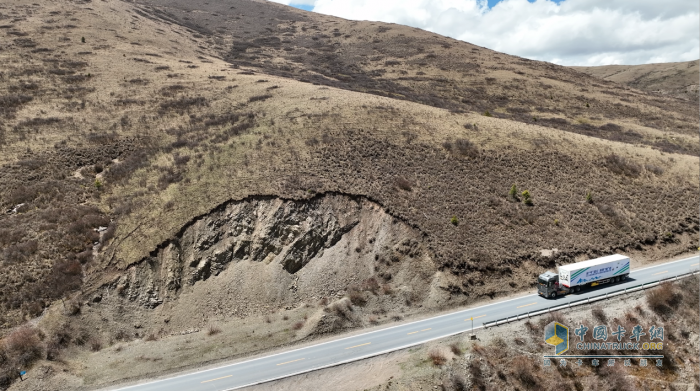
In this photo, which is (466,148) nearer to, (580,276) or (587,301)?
(580,276)

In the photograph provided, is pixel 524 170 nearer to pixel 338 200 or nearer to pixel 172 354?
pixel 338 200

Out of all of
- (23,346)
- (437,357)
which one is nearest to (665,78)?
(437,357)

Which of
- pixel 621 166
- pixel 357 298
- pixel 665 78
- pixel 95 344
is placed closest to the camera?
pixel 95 344

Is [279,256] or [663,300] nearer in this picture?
[663,300]

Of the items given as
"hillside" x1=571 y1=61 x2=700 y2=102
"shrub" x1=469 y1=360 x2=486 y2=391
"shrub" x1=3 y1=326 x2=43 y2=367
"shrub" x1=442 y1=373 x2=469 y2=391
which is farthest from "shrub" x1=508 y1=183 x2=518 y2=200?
"hillside" x1=571 y1=61 x2=700 y2=102

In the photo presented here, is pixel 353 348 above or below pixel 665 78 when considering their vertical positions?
below

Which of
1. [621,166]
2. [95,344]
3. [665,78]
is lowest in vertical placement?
[95,344]

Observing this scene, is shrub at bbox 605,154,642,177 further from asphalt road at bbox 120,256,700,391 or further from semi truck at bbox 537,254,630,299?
semi truck at bbox 537,254,630,299
